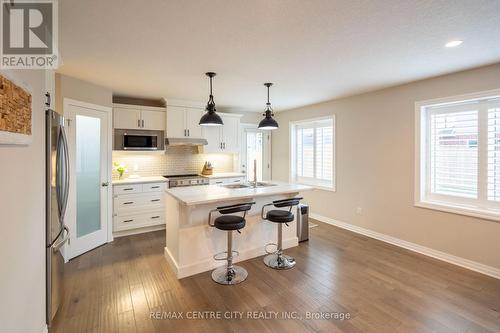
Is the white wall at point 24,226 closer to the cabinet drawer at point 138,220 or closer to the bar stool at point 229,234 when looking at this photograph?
the bar stool at point 229,234

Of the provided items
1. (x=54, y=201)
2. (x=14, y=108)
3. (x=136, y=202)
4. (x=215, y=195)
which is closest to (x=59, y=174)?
(x=54, y=201)

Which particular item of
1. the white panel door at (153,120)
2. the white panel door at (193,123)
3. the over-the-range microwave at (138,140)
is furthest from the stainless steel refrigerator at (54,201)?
the white panel door at (193,123)

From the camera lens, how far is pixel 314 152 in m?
5.46

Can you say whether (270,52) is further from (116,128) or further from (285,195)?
(116,128)

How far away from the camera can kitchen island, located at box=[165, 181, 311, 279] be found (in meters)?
2.86

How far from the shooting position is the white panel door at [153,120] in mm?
4594

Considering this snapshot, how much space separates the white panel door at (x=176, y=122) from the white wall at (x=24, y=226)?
2.80 meters

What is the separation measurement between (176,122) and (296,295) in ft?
12.4

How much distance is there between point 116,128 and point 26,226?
3.07 m

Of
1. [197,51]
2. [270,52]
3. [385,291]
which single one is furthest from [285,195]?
[197,51]

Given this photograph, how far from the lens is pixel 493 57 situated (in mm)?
2664

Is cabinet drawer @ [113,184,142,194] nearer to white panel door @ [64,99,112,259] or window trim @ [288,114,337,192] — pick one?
white panel door @ [64,99,112,259]

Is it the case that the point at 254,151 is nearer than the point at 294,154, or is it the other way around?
the point at 294,154

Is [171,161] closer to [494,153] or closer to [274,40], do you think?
[274,40]
